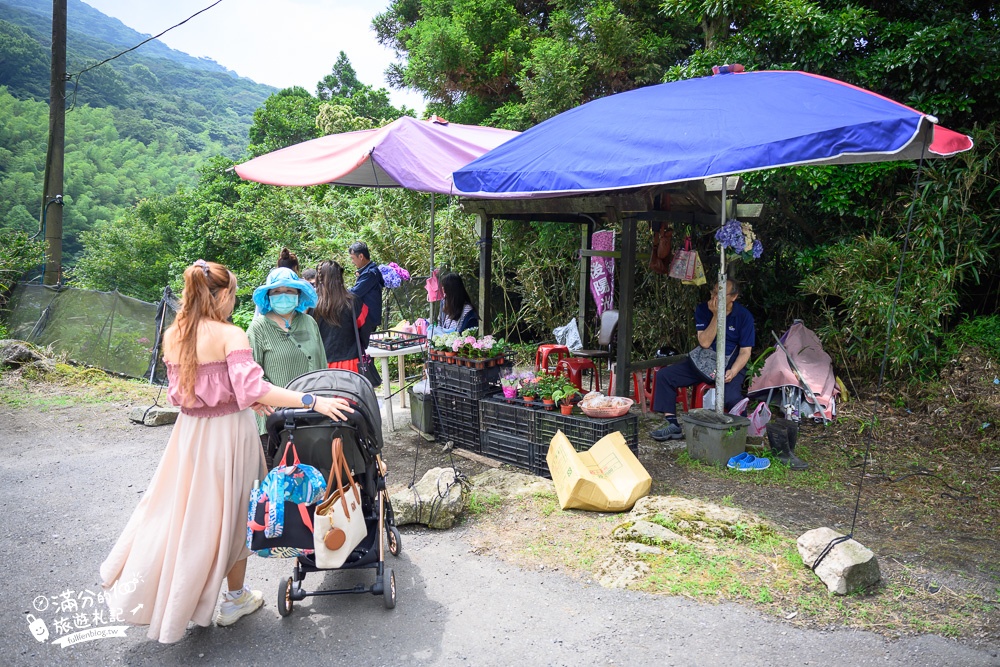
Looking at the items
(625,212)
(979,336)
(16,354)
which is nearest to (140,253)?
(16,354)

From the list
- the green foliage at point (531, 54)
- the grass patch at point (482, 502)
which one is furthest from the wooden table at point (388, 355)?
the green foliage at point (531, 54)

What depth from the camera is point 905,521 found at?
443cm

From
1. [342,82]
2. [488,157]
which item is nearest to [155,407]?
[488,157]

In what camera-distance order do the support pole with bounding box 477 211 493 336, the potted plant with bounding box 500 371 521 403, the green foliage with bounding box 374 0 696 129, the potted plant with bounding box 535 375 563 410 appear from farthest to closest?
the green foliage with bounding box 374 0 696 129 < the support pole with bounding box 477 211 493 336 < the potted plant with bounding box 500 371 521 403 < the potted plant with bounding box 535 375 563 410

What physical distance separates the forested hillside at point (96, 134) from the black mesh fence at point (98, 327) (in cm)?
2088

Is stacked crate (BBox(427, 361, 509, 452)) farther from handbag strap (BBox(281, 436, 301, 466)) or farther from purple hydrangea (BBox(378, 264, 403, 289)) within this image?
handbag strap (BBox(281, 436, 301, 466))

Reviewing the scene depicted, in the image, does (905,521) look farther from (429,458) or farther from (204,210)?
(204,210)

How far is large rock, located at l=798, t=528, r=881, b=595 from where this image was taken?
136 inches

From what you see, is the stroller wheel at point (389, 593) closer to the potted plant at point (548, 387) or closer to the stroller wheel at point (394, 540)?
the stroller wheel at point (394, 540)

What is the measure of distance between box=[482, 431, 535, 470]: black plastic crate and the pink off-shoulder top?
2.79m

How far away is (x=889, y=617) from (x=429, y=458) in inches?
141

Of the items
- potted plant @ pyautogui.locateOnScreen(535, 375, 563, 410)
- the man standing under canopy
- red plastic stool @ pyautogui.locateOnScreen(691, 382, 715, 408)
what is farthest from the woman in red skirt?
red plastic stool @ pyautogui.locateOnScreen(691, 382, 715, 408)

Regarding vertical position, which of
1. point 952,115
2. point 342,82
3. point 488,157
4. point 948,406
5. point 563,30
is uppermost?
point 342,82

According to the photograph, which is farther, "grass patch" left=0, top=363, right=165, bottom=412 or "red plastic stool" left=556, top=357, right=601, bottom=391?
"grass patch" left=0, top=363, right=165, bottom=412
